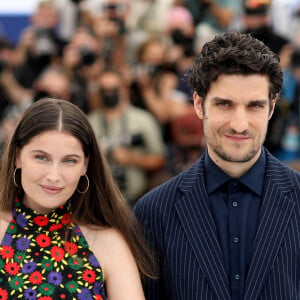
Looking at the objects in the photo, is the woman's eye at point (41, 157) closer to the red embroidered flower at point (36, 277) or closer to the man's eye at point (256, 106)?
the red embroidered flower at point (36, 277)

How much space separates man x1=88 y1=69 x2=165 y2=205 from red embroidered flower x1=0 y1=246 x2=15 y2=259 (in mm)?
2462

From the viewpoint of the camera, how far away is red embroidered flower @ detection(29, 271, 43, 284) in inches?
125

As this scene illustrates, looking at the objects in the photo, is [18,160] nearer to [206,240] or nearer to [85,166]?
[85,166]

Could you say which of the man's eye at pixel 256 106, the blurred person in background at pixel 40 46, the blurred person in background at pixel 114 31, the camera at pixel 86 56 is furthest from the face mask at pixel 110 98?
the man's eye at pixel 256 106

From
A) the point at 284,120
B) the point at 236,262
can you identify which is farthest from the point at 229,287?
the point at 284,120

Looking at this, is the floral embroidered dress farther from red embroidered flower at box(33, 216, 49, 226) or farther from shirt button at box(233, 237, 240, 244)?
shirt button at box(233, 237, 240, 244)

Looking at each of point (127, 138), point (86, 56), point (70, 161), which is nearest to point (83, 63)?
point (86, 56)

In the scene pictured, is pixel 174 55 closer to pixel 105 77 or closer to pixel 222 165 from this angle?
pixel 105 77

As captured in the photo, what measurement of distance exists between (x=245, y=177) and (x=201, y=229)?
0.93 feet

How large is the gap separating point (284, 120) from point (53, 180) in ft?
9.52

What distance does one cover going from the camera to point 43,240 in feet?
10.9

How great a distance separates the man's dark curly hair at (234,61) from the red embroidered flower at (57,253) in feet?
2.92

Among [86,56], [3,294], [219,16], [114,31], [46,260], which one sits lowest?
[3,294]

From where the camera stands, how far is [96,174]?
3.47 metres
